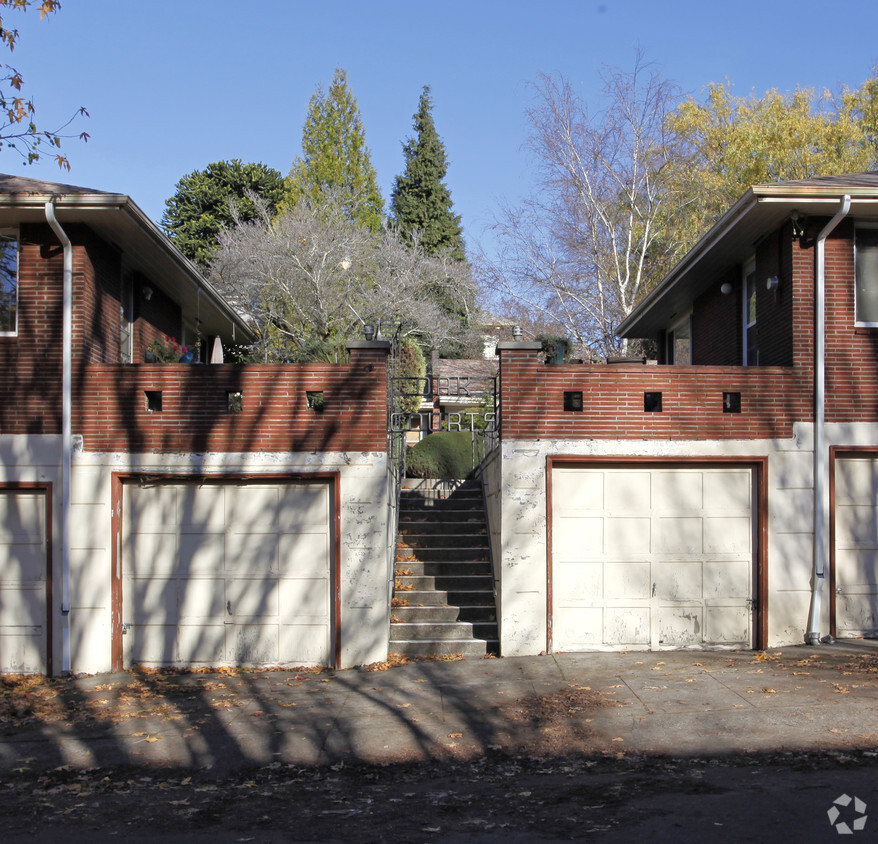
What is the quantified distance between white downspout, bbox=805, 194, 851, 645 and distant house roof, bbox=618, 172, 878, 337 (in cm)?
26

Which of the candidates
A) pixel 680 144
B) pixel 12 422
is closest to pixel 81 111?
pixel 12 422

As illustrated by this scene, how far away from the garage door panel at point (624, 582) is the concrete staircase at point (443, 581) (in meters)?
1.55

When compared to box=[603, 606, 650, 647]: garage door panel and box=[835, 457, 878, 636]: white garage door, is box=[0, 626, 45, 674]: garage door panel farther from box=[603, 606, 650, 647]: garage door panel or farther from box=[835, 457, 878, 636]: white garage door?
box=[835, 457, 878, 636]: white garage door

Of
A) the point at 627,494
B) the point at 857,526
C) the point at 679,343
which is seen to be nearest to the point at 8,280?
the point at 627,494

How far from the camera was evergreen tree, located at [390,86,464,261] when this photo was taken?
50.0m

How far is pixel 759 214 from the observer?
12000mm

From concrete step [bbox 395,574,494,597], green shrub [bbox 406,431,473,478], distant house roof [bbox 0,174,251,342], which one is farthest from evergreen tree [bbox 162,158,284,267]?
concrete step [bbox 395,574,494,597]

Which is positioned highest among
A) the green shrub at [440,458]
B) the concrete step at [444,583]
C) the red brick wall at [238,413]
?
the red brick wall at [238,413]

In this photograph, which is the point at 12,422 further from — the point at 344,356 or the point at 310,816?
the point at 344,356

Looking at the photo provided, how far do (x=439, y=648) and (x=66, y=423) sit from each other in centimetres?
543

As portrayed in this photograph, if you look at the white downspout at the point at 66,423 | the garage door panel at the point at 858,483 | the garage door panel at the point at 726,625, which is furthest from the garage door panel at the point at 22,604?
the garage door panel at the point at 858,483

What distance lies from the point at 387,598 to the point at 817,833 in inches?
259

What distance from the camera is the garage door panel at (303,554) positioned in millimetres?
11516

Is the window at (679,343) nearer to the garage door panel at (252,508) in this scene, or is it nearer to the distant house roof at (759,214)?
the distant house roof at (759,214)
